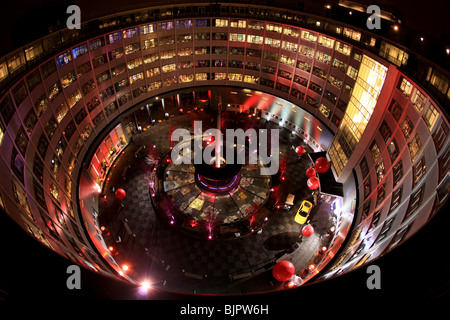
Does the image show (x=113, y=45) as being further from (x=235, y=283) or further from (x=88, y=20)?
(x=235, y=283)

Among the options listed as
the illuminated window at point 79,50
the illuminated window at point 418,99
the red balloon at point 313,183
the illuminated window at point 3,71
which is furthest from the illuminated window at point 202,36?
the illuminated window at point 418,99

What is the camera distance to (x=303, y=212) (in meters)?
40.2

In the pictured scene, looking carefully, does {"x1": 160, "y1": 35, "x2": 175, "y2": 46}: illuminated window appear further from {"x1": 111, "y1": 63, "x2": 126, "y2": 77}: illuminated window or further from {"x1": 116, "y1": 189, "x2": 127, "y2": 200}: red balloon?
{"x1": 116, "y1": 189, "x2": 127, "y2": 200}: red balloon

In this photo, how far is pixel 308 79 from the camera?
4641 cm

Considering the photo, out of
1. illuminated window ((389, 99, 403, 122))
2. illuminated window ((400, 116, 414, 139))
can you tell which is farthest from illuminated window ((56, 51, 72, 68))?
illuminated window ((400, 116, 414, 139))

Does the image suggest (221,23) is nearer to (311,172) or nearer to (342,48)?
(342,48)

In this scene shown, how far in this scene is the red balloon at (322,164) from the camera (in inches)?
1630

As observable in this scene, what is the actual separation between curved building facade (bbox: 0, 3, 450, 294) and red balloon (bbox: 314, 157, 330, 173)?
4.89ft

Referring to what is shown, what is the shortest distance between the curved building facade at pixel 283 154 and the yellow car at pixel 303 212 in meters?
3.06
